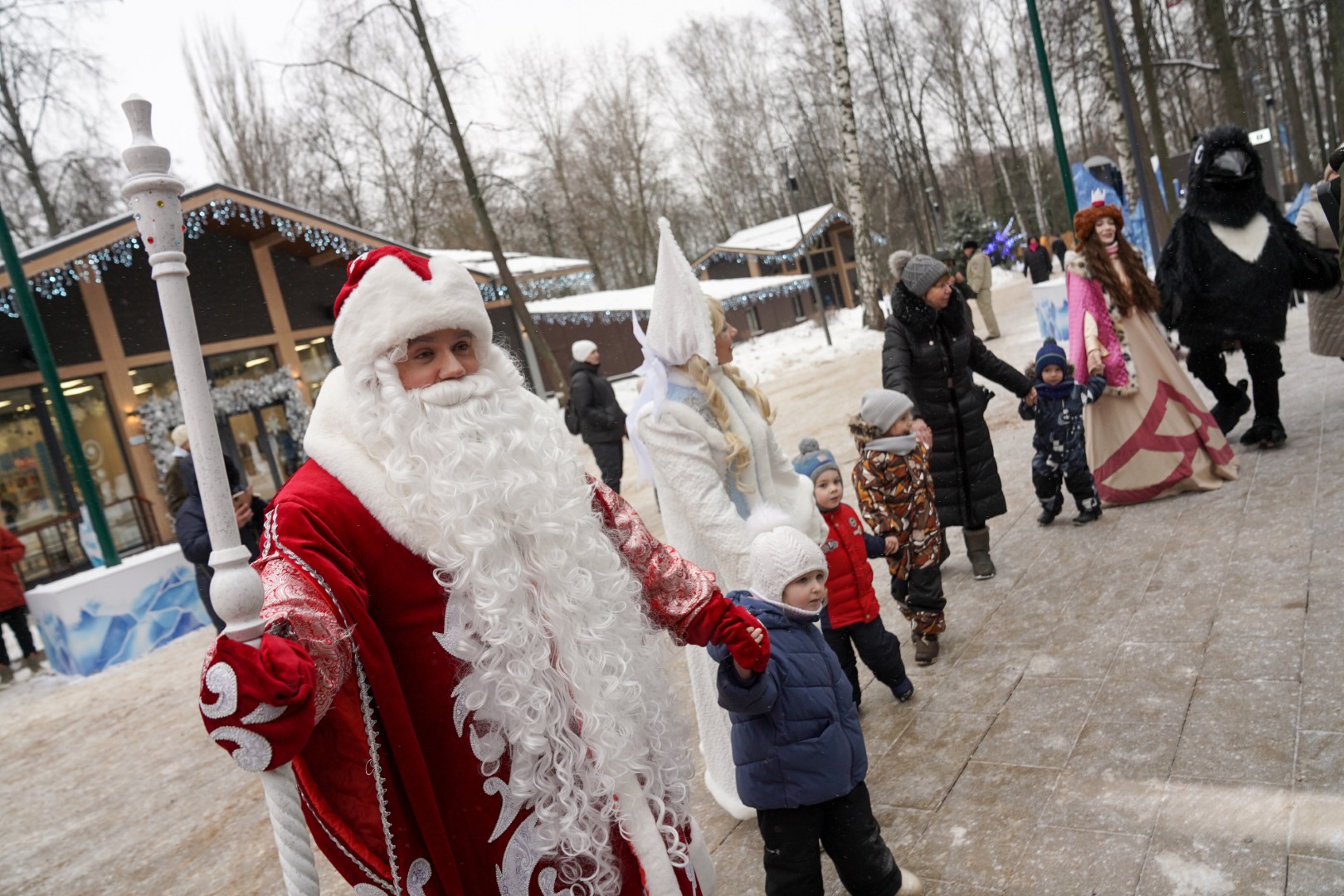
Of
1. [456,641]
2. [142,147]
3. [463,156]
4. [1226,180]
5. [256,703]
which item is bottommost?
[456,641]

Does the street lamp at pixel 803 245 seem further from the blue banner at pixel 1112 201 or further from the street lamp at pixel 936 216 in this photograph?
the blue banner at pixel 1112 201

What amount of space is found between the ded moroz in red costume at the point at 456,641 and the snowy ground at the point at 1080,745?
836 mm

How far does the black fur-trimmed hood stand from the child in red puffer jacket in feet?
4.91

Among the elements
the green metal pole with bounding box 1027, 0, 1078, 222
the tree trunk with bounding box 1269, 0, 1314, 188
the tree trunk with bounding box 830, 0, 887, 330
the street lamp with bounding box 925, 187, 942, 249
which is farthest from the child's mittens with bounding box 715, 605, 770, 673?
the street lamp with bounding box 925, 187, 942, 249

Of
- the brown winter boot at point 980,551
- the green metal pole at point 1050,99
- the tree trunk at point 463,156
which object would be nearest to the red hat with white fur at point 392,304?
the brown winter boot at point 980,551

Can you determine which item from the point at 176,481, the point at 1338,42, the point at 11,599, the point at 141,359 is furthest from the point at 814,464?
the point at 141,359

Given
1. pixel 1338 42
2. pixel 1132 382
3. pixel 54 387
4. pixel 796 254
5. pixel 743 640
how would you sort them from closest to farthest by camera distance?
1. pixel 743 640
2. pixel 1132 382
3. pixel 54 387
4. pixel 1338 42
5. pixel 796 254

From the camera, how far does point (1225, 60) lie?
14430 millimetres

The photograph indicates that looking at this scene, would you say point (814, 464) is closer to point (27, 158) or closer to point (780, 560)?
point (780, 560)

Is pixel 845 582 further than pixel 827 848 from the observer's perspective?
Yes

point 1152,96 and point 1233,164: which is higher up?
point 1152,96

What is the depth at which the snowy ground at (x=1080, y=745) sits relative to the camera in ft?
9.14

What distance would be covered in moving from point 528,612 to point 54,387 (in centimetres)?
1049

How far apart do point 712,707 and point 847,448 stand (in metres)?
7.15
